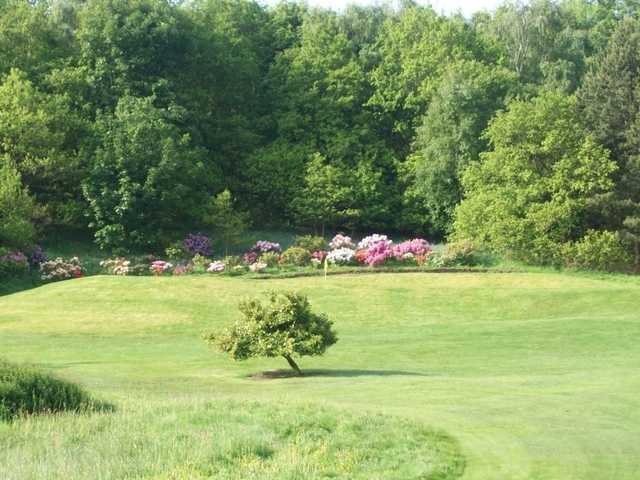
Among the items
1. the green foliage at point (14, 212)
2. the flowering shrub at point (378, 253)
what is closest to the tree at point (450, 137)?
the flowering shrub at point (378, 253)

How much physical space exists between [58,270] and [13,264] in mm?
2008

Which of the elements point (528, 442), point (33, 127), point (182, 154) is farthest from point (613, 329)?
point (33, 127)

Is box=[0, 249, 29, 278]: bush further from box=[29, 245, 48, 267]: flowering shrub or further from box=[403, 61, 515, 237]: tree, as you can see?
box=[403, 61, 515, 237]: tree

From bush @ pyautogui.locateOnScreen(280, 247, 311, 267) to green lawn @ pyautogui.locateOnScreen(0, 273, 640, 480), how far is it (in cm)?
363

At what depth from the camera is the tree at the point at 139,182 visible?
173 ft

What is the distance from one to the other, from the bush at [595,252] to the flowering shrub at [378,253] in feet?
27.9

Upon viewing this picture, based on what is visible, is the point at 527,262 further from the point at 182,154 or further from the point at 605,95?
the point at 182,154

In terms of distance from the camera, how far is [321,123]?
64875 mm

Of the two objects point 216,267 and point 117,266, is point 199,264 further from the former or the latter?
point 117,266

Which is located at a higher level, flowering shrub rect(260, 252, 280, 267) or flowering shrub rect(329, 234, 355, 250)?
flowering shrub rect(329, 234, 355, 250)

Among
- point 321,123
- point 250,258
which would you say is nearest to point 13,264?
point 250,258

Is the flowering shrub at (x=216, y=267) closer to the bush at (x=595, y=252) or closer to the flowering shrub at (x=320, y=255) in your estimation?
the flowering shrub at (x=320, y=255)

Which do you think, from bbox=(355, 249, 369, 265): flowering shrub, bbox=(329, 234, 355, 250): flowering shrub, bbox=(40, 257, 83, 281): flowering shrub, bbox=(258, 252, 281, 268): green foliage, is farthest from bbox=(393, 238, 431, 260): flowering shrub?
bbox=(40, 257, 83, 281): flowering shrub

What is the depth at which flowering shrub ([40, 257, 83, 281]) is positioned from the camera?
47.2 metres
